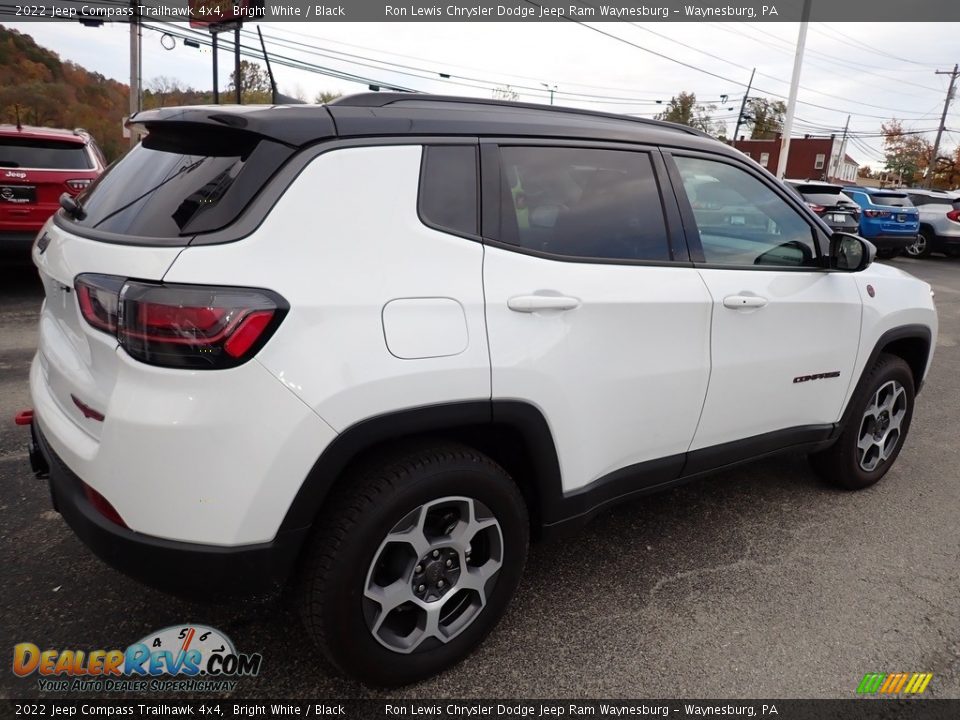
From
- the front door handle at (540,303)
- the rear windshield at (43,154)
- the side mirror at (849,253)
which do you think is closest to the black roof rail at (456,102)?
the front door handle at (540,303)

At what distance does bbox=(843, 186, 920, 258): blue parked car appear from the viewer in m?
15.5

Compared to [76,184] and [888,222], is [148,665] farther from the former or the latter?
[888,222]

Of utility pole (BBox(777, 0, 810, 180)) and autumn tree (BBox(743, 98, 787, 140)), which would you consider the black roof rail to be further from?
autumn tree (BBox(743, 98, 787, 140))

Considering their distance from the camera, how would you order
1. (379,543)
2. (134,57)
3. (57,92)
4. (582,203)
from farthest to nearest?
1. (57,92)
2. (134,57)
3. (582,203)
4. (379,543)

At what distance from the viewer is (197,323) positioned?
5.46 ft

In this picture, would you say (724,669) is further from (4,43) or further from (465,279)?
(4,43)

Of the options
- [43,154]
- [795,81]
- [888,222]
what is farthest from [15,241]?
[795,81]

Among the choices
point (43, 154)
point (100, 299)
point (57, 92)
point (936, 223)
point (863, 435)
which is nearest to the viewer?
point (100, 299)

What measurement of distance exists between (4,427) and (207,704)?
2748 mm

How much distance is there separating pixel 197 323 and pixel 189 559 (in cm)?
61

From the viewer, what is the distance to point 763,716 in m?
2.12

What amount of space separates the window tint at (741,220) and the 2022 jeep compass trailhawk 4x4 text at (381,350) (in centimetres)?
5

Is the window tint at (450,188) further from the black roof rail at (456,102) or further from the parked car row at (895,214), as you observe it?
the parked car row at (895,214)

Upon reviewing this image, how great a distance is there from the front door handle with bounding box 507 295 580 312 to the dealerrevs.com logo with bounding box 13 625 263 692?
1452mm
